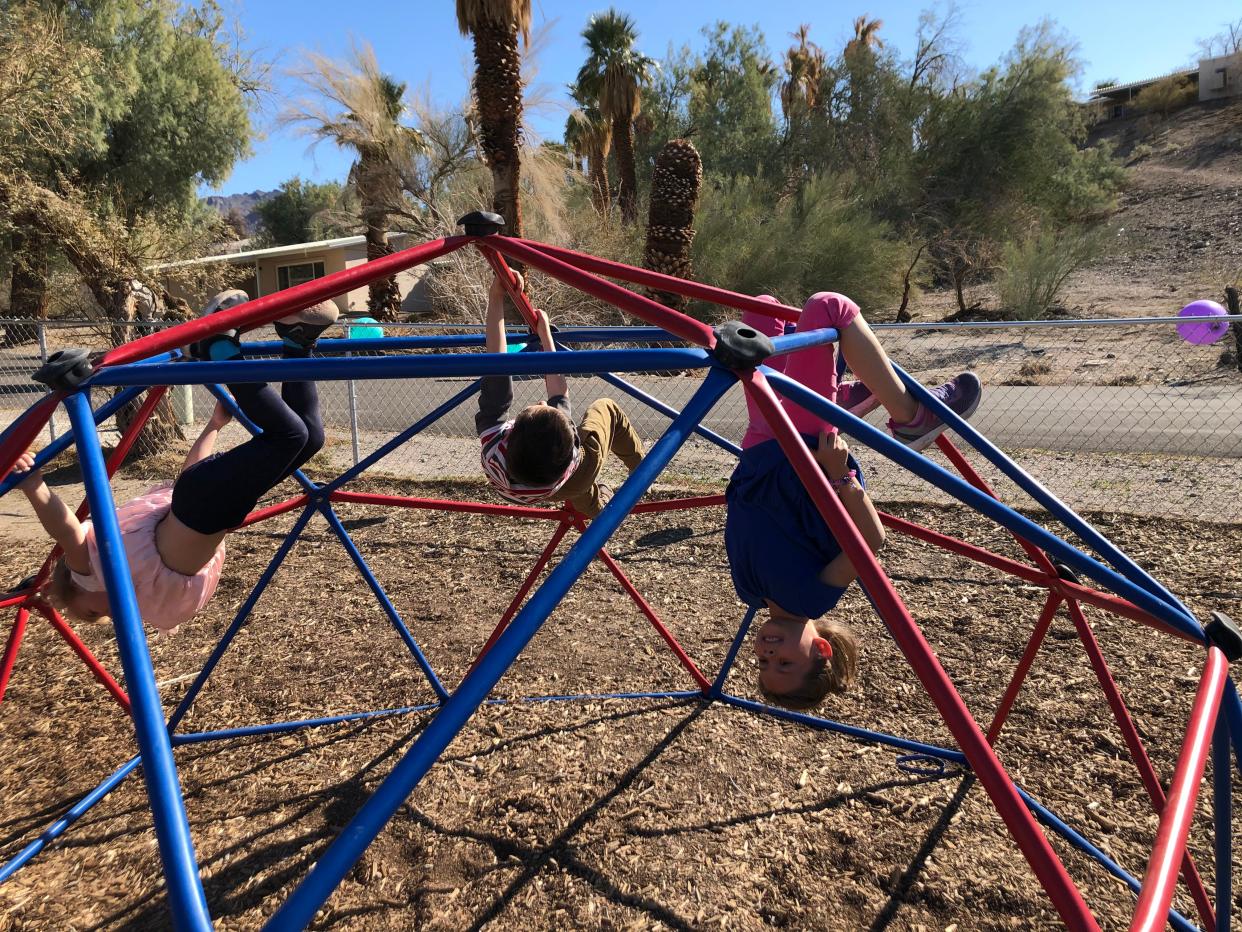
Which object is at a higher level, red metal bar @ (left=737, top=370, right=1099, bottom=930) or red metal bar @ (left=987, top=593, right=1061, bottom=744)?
red metal bar @ (left=737, top=370, right=1099, bottom=930)

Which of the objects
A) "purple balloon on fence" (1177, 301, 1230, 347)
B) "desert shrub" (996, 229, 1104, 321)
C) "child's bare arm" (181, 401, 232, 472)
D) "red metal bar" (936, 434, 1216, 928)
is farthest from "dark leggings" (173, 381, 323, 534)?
"desert shrub" (996, 229, 1104, 321)

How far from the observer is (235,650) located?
4031mm

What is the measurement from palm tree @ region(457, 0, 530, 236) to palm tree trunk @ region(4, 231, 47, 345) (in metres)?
7.53

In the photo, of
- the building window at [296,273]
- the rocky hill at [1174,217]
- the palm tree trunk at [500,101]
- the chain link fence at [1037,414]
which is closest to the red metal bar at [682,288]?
the chain link fence at [1037,414]

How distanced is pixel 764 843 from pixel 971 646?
1.71 meters

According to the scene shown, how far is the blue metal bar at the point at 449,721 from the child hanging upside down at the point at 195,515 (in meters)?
1.53

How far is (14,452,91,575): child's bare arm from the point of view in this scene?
2.13m

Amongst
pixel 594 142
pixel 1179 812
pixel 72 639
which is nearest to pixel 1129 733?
pixel 1179 812

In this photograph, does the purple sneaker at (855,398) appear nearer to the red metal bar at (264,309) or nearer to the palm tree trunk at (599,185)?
the red metal bar at (264,309)

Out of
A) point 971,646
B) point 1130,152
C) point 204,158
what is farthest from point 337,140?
point 1130,152

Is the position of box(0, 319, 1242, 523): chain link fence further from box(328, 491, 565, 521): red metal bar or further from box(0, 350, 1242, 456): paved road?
box(328, 491, 565, 521): red metal bar

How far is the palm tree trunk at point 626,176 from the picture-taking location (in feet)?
61.0

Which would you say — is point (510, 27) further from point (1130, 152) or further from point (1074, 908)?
point (1130, 152)

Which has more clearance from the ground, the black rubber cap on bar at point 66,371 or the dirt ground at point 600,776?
the black rubber cap on bar at point 66,371
